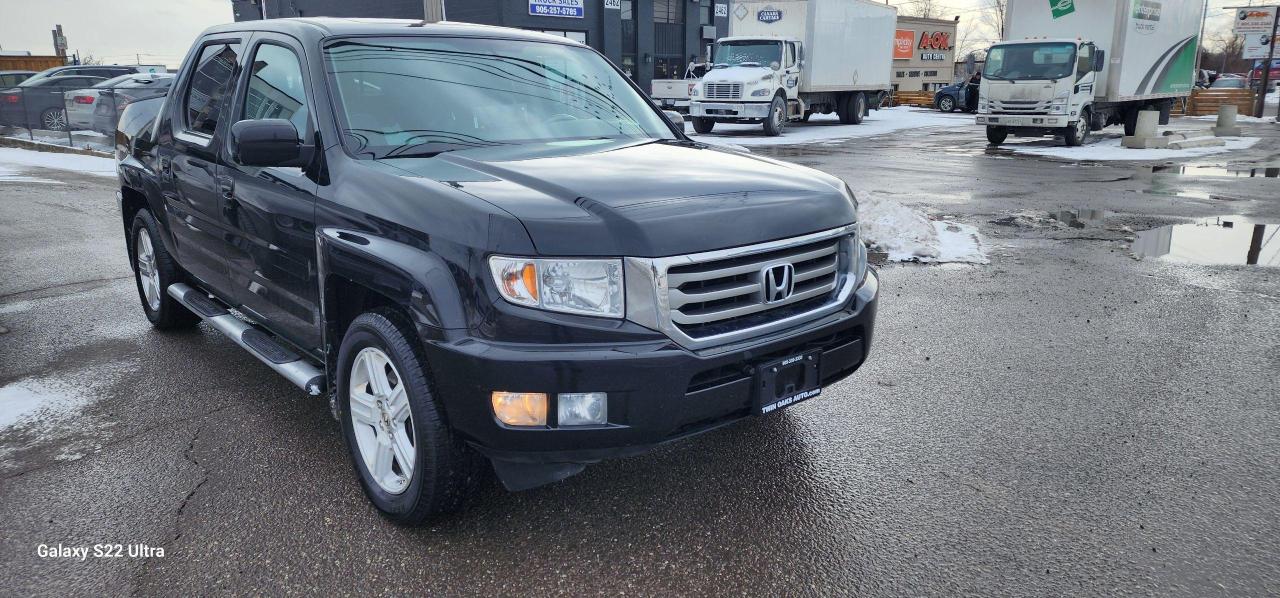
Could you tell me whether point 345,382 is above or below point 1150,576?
above

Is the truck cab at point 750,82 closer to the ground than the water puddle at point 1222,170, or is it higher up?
higher up

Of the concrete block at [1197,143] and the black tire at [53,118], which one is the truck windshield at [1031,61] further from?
the black tire at [53,118]

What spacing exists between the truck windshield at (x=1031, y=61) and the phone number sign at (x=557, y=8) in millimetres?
19745

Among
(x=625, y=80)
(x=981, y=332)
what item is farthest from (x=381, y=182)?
(x=981, y=332)

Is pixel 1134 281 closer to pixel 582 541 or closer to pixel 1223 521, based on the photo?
pixel 1223 521

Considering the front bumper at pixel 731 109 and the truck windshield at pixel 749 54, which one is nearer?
the front bumper at pixel 731 109

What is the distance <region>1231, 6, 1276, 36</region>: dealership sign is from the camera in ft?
115

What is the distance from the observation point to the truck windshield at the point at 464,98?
11.4 feet

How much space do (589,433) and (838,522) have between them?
109 cm

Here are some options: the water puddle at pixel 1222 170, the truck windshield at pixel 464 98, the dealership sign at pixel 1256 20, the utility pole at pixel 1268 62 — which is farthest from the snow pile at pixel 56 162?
the dealership sign at pixel 1256 20

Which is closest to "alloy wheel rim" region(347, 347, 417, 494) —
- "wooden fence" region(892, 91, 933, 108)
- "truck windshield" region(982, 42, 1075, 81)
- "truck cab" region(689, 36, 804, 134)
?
"truck windshield" region(982, 42, 1075, 81)

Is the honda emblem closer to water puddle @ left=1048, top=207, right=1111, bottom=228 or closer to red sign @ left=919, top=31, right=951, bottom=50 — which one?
water puddle @ left=1048, top=207, right=1111, bottom=228

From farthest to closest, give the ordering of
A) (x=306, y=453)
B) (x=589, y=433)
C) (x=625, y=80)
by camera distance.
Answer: (x=625, y=80) → (x=306, y=453) → (x=589, y=433)

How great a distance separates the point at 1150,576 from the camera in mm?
2812
